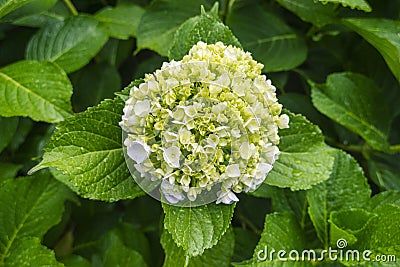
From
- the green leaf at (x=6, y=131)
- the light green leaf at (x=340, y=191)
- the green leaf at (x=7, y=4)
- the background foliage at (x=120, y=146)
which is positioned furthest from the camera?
the green leaf at (x=6, y=131)

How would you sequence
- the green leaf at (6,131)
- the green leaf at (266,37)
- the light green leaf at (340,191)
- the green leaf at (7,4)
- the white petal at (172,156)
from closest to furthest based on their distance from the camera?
1. the white petal at (172,156)
2. the green leaf at (7,4)
3. the light green leaf at (340,191)
4. the green leaf at (6,131)
5. the green leaf at (266,37)

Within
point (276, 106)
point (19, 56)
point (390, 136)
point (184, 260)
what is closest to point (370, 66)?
point (390, 136)

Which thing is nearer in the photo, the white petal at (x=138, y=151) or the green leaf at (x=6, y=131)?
the white petal at (x=138, y=151)

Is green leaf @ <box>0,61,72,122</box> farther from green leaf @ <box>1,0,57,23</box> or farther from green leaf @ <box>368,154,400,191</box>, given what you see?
green leaf @ <box>368,154,400,191</box>

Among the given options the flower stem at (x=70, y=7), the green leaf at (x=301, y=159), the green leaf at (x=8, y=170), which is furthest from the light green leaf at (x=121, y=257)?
the flower stem at (x=70, y=7)

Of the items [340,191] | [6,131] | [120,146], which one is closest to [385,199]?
[340,191]

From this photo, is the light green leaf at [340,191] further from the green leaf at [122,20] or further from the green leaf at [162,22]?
the green leaf at [122,20]

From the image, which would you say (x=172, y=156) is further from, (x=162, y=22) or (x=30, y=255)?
(x=162, y=22)
